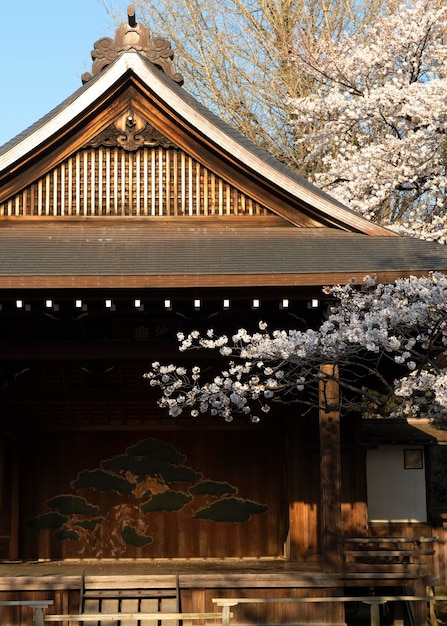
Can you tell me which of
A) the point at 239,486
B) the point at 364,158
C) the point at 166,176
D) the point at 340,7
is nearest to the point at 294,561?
the point at 239,486

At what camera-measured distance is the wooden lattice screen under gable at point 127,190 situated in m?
14.1

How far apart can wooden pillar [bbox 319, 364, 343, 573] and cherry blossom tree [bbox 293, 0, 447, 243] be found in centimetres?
992

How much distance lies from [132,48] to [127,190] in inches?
111

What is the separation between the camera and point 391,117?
23.5 m

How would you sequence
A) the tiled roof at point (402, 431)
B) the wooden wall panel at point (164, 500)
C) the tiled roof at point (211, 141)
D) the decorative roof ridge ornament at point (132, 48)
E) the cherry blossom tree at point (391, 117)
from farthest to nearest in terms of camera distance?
1. the cherry blossom tree at point (391, 117)
2. the tiled roof at point (402, 431)
3. the decorative roof ridge ornament at point (132, 48)
4. the wooden wall panel at point (164, 500)
5. the tiled roof at point (211, 141)

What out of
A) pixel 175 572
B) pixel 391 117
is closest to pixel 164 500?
pixel 175 572

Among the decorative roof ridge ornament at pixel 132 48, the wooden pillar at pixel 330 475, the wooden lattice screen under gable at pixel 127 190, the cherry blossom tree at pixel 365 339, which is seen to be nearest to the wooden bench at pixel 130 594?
the wooden pillar at pixel 330 475

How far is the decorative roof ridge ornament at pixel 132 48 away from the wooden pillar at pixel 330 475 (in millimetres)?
6776

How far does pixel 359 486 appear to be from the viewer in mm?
15391

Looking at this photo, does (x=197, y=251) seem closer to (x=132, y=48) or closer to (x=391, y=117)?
(x=132, y=48)

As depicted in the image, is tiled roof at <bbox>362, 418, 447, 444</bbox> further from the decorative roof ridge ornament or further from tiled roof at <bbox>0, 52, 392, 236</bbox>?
the decorative roof ridge ornament

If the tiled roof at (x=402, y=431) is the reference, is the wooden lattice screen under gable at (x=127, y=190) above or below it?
above

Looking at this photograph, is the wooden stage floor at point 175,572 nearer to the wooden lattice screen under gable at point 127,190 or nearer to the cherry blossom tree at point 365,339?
the cherry blossom tree at point 365,339

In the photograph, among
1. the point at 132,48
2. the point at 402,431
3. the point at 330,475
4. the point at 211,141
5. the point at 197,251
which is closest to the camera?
the point at 330,475
